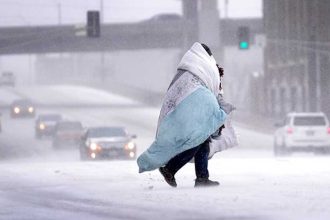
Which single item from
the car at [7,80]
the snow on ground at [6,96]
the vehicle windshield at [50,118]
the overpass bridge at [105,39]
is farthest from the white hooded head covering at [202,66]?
the car at [7,80]

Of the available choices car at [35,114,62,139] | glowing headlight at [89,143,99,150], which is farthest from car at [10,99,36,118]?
glowing headlight at [89,143,99,150]

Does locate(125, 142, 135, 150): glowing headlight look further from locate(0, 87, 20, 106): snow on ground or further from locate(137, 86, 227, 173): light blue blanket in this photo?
locate(0, 87, 20, 106): snow on ground

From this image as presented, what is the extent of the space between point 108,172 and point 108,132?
22420mm

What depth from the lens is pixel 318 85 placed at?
254 ft

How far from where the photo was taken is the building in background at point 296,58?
77.6 metres

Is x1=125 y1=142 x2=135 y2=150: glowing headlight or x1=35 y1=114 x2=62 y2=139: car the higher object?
x1=125 y1=142 x2=135 y2=150: glowing headlight

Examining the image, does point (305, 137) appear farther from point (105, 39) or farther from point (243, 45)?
point (105, 39)

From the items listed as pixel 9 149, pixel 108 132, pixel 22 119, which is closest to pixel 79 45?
pixel 22 119

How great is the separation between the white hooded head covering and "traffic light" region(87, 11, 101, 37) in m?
45.9

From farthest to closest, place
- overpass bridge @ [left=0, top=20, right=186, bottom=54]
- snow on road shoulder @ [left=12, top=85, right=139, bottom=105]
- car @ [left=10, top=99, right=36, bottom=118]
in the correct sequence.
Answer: snow on road shoulder @ [left=12, top=85, right=139, bottom=105] → overpass bridge @ [left=0, top=20, right=186, bottom=54] → car @ [left=10, top=99, right=36, bottom=118]

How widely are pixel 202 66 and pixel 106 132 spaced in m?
26.1

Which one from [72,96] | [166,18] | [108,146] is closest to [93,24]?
[108,146]

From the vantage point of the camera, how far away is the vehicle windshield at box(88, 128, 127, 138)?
Result: 127 ft

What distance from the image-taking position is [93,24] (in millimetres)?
59219
